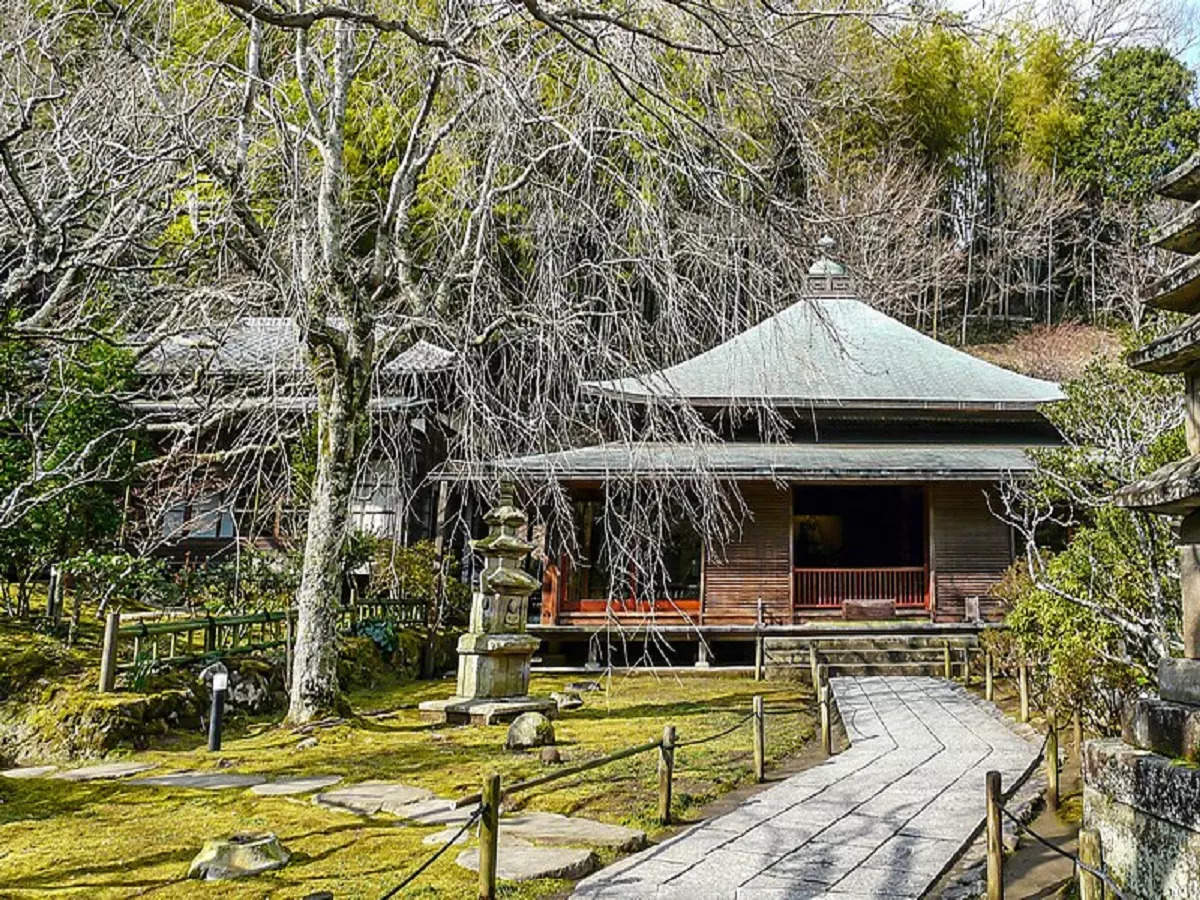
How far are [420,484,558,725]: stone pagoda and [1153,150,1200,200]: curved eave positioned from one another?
7199 mm

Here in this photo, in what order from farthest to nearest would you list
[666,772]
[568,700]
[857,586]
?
1. [857,586]
2. [568,700]
3. [666,772]

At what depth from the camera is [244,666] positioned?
9797 mm

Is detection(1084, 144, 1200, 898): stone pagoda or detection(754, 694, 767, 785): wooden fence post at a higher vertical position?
detection(1084, 144, 1200, 898): stone pagoda

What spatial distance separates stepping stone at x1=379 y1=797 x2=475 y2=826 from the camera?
5801mm

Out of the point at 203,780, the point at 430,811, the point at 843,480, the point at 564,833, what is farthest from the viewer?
the point at 843,480

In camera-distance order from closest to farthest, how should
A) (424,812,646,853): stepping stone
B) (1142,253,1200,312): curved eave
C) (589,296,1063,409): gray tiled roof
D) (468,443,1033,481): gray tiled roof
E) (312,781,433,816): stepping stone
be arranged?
(1142,253,1200,312): curved eave → (424,812,646,853): stepping stone → (312,781,433,816): stepping stone → (468,443,1033,481): gray tiled roof → (589,296,1063,409): gray tiled roof

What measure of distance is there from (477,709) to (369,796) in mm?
3134

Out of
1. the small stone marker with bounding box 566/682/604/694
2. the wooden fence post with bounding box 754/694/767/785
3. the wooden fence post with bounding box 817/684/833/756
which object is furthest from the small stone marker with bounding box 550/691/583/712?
the wooden fence post with bounding box 754/694/767/785

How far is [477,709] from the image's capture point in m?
9.47

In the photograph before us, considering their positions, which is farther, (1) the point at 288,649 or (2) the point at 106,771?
(1) the point at 288,649

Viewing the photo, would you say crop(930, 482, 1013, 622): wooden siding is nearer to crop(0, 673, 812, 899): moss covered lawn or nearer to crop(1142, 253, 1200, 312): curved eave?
crop(0, 673, 812, 899): moss covered lawn

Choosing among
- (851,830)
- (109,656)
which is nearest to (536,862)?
(851,830)

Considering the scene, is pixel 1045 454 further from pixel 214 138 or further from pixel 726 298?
pixel 214 138

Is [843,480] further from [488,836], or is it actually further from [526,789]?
[488,836]
